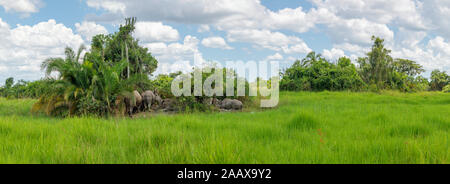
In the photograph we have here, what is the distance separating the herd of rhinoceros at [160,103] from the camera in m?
11.2

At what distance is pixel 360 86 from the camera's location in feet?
75.2

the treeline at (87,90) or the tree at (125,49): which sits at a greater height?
the tree at (125,49)

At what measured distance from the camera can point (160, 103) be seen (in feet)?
39.9

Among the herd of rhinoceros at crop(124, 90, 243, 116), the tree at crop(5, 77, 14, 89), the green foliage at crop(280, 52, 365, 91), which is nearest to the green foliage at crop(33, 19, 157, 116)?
the herd of rhinoceros at crop(124, 90, 243, 116)

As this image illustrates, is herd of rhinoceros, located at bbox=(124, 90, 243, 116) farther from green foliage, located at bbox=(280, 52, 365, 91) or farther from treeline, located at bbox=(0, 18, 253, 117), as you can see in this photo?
green foliage, located at bbox=(280, 52, 365, 91)

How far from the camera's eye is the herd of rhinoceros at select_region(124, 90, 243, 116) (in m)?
11.2

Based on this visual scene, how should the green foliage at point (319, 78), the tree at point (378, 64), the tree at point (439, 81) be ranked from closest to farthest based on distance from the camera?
1. the green foliage at point (319, 78)
2. the tree at point (378, 64)
3. the tree at point (439, 81)

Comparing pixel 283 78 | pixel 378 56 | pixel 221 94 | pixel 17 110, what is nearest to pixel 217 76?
pixel 221 94

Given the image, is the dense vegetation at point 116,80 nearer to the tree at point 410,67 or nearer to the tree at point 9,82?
the tree at point 9,82

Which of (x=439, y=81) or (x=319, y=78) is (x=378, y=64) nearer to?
(x=319, y=78)

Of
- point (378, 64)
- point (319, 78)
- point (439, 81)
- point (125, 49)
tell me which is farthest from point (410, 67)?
point (125, 49)

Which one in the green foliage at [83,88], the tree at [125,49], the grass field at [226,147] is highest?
the tree at [125,49]

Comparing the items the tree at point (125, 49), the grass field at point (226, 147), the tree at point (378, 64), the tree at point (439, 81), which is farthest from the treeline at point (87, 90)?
the tree at point (439, 81)
